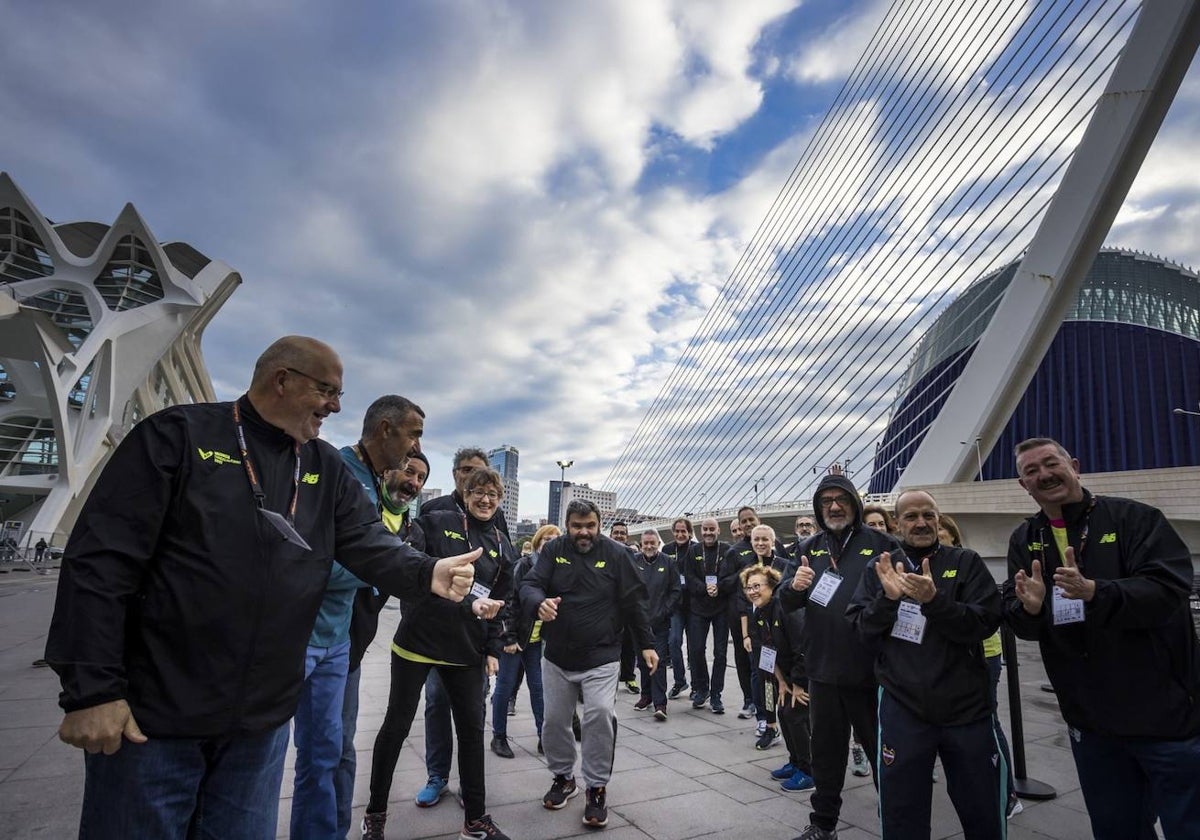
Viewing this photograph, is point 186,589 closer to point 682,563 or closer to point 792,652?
point 792,652

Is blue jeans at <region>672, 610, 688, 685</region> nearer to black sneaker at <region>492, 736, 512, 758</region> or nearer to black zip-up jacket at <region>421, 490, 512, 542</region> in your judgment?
black sneaker at <region>492, 736, 512, 758</region>

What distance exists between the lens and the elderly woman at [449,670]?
2941mm

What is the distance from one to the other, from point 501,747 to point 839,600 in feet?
9.30

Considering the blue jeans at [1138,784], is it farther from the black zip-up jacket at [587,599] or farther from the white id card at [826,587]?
the black zip-up jacket at [587,599]

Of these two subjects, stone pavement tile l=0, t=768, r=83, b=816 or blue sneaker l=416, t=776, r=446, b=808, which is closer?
stone pavement tile l=0, t=768, r=83, b=816

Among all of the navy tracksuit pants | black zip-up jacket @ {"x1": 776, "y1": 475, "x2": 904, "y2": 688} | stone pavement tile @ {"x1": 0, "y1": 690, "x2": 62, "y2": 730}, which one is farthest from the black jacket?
stone pavement tile @ {"x1": 0, "y1": 690, "x2": 62, "y2": 730}

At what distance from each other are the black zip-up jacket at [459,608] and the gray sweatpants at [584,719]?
58cm

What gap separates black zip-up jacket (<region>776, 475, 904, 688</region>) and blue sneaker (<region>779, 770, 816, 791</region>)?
0.98m

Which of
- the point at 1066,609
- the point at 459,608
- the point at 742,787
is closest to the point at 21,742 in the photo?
the point at 459,608

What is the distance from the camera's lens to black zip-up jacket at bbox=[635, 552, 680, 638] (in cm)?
663

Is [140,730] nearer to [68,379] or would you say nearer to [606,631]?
[606,631]

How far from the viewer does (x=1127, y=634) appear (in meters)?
2.31

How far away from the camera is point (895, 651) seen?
2.77 m

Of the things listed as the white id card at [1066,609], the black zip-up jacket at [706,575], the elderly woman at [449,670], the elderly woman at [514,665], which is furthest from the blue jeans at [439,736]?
the black zip-up jacket at [706,575]
